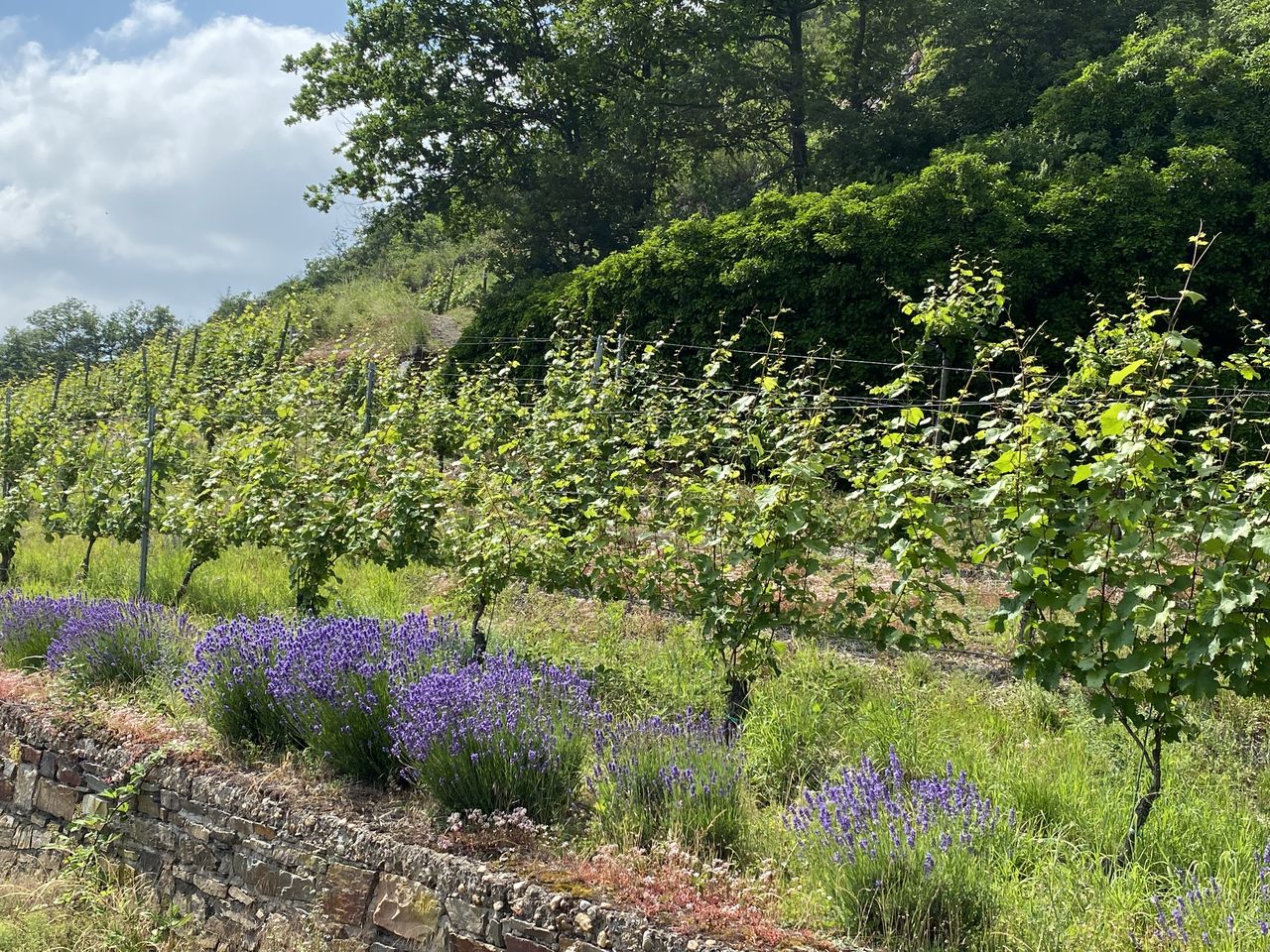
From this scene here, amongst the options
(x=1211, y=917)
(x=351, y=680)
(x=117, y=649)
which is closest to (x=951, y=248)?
(x=351, y=680)

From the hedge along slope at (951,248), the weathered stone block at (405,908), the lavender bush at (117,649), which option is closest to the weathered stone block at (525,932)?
the weathered stone block at (405,908)

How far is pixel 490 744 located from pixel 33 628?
4.37 metres

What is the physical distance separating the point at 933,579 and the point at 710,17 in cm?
1510

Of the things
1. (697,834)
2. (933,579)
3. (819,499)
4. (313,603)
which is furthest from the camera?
(313,603)

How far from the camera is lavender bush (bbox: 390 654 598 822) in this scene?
3.60 metres

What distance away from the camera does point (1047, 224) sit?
10422 millimetres

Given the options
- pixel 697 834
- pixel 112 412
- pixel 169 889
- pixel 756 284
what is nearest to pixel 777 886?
pixel 697 834

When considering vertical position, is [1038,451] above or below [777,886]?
above

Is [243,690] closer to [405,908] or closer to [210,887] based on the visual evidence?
[210,887]

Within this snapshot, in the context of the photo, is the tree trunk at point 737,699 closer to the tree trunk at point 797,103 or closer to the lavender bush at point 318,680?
the lavender bush at point 318,680

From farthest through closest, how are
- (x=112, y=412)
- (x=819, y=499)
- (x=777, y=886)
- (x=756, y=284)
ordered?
(x=112, y=412)
(x=756, y=284)
(x=819, y=499)
(x=777, y=886)

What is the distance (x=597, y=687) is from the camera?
4.97m

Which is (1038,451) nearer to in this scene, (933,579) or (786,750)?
(933,579)

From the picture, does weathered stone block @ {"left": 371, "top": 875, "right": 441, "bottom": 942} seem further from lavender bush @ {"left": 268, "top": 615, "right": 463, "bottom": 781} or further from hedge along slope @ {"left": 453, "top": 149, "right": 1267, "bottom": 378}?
hedge along slope @ {"left": 453, "top": 149, "right": 1267, "bottom": 378}
